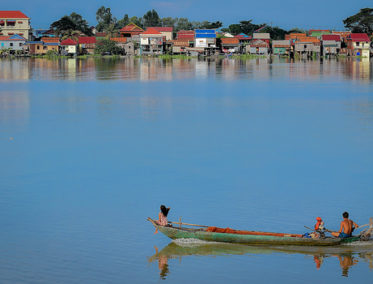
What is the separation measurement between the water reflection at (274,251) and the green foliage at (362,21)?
461 ft

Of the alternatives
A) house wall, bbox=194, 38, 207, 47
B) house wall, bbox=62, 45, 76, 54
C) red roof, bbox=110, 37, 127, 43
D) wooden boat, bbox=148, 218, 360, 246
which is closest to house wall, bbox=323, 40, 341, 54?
house wall, bbox=194, 38, 207, 47

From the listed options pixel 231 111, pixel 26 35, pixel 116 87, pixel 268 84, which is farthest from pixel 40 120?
pixel 26 35

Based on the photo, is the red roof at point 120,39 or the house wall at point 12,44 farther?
the red roof at point 120,39

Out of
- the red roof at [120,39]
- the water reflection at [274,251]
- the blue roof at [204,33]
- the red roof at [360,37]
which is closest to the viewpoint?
the water reflection at [274,251]

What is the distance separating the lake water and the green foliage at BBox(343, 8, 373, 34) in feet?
355

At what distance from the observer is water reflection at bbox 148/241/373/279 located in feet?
48.5

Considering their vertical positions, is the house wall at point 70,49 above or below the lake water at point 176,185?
above

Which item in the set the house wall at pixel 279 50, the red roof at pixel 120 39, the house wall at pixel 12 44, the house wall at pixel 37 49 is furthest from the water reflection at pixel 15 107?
the house wall at pixel 279 50

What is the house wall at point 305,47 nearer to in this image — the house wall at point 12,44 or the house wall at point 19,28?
the house wall at point 12,44

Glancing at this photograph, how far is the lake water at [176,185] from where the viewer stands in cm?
1464

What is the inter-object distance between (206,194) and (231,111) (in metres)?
21.7

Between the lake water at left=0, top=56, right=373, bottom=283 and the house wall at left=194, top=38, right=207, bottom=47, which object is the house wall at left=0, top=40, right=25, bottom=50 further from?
the lake water at left=0, top=56, right=373, bottom=283

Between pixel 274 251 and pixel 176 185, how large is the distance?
7.33 meters

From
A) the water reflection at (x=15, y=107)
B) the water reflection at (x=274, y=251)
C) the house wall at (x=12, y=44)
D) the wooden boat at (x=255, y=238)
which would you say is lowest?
the water reflection at (x=274, y=251)
